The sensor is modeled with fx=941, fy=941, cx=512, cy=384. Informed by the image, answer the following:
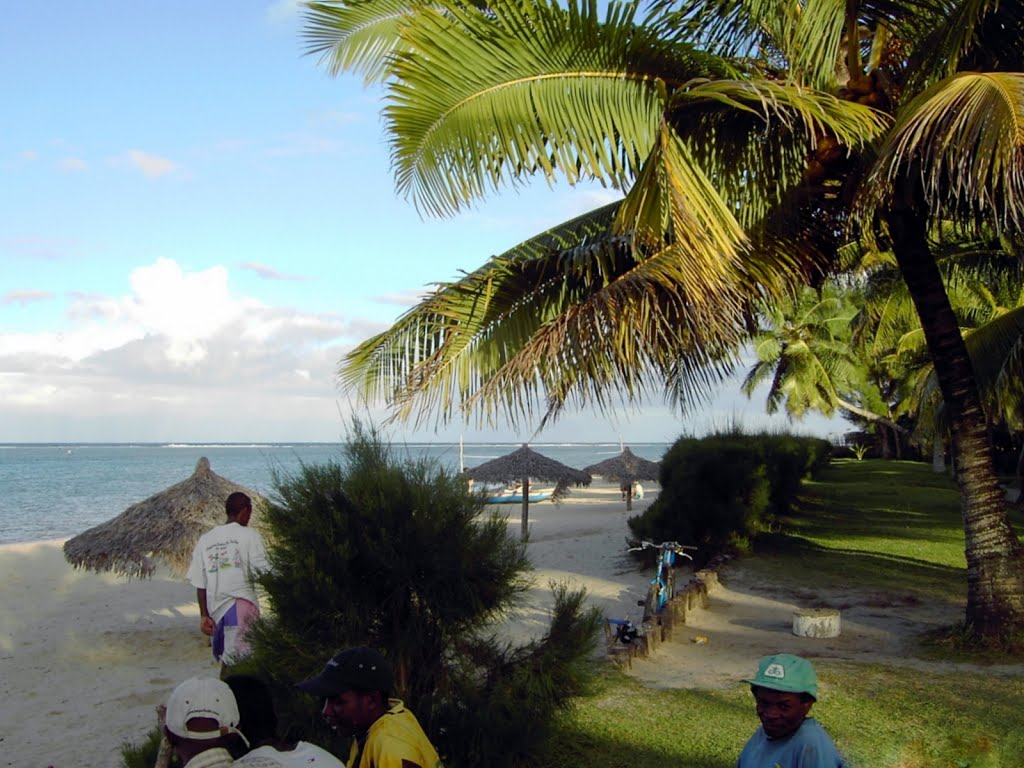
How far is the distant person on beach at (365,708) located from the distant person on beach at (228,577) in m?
3.53

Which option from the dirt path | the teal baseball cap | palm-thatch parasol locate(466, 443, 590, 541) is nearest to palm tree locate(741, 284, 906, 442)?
palm-thatch parasol locate(466, 443, 590, 541)

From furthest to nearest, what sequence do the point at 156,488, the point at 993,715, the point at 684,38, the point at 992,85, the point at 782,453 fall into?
1. the point at 156,488
2. the point at 782,453
3. the point at 684,38
4. the point at 993,715
5. the point at 992,85

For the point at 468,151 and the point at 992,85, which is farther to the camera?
the point at 468,151

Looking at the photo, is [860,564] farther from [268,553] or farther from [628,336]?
[268,553]

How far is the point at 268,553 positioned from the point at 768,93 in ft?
13.9

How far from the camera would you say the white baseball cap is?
2.57m

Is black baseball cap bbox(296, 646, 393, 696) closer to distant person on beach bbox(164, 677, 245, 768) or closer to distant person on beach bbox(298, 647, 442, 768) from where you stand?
distant person on beach bbox(298, 647, 442, 768)

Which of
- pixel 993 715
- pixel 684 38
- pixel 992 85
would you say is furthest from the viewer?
pixel 684 38

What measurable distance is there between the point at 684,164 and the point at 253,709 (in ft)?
13.5

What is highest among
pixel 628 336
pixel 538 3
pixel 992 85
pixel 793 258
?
pixel 538 3

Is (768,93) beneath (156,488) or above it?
above

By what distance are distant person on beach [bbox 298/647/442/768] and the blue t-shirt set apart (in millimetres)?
1006

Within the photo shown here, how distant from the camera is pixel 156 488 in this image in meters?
71.2

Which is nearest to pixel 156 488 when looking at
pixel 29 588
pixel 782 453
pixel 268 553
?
pixel 29 588
